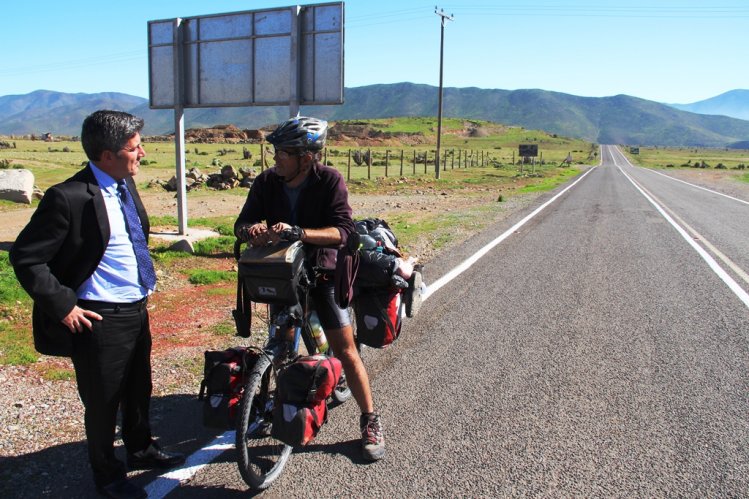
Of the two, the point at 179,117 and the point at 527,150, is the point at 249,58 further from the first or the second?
the point at 527,150

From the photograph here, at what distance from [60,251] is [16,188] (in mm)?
16448

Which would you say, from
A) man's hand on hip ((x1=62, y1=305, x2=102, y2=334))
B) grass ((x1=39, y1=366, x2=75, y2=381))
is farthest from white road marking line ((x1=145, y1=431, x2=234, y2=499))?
grass ((x1=39, y1=366, x2=75, y2=381))

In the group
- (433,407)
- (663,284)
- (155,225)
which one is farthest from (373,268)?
(155,225)

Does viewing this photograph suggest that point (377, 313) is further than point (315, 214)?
Yes

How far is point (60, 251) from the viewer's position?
2.85m

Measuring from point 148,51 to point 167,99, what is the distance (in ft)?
3.35

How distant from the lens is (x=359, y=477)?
3348 millimetres

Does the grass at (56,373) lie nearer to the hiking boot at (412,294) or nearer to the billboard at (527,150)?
the hiking boot at (412,294)

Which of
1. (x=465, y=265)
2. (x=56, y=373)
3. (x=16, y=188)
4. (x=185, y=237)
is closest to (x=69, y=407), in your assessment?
(x=56, y=373)

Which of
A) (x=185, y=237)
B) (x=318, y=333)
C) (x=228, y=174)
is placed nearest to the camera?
(x=318, y=333)

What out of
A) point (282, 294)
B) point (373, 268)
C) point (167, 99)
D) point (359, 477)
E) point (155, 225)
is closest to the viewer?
point (282, 294)

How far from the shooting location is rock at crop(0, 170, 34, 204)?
55.0 feet

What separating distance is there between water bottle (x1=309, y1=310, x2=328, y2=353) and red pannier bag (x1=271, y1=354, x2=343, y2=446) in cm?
46

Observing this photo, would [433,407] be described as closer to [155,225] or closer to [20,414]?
[20,414]
